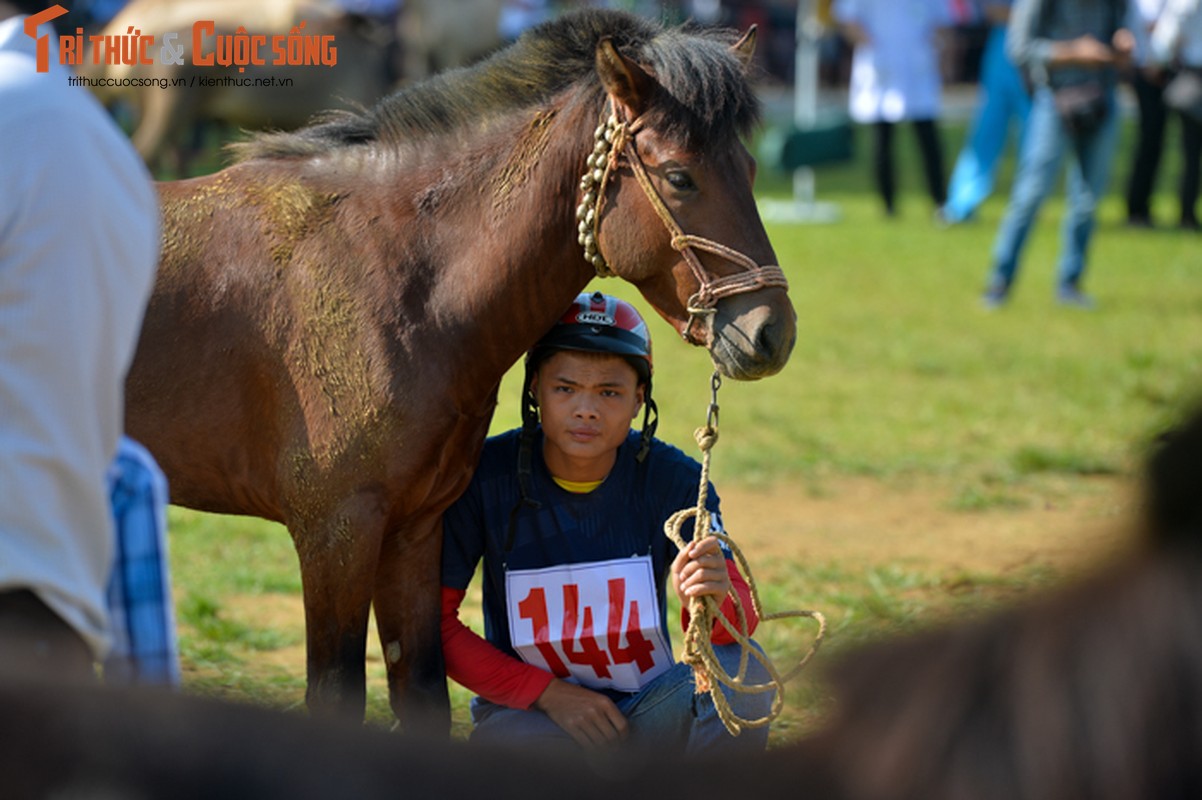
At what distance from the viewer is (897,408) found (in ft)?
26.7

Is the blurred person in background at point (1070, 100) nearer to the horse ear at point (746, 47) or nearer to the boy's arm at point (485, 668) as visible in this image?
the horse ear at point (746, 47)

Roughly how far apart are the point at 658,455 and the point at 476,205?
78 cm

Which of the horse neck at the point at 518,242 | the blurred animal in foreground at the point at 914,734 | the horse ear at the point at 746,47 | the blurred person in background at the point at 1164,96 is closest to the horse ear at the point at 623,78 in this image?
the horse neck at the point at 518,242

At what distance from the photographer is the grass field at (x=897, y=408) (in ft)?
16.9

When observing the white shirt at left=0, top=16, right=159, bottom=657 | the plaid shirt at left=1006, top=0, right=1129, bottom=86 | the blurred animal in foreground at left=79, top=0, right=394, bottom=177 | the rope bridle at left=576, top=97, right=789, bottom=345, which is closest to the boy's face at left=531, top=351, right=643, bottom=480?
the rope bridle at left=576, top=97, right=789, bottom=345

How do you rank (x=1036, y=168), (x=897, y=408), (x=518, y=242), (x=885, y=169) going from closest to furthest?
(x=518, y=242) < (x=897, y=408) < (x=1036, y=168) < (x=885, y=169)

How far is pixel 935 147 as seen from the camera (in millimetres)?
14812

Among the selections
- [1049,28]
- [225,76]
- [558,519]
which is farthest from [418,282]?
[225,76]

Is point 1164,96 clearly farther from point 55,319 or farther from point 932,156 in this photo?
point 55,319

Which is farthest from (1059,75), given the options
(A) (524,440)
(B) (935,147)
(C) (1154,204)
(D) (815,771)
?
(D) (815,771)

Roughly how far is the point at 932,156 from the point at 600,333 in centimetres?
1217

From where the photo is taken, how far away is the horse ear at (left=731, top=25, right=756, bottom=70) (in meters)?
3.44

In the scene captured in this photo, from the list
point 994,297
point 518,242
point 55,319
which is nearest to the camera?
point 55,319

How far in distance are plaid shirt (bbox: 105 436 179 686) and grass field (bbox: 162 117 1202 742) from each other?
1.39 meters
